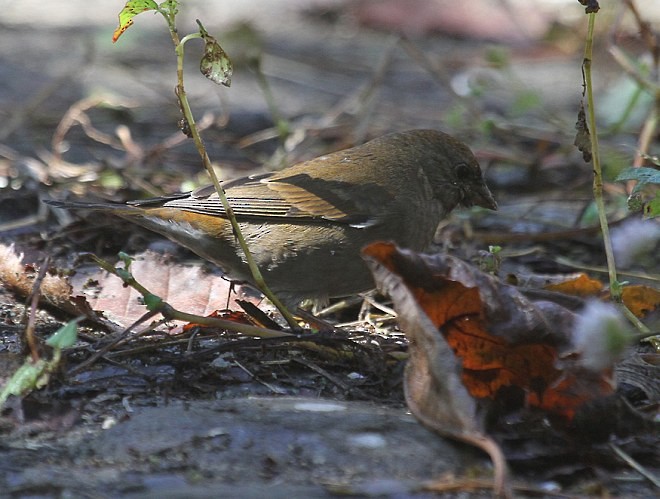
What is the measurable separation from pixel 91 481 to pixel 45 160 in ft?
13.6

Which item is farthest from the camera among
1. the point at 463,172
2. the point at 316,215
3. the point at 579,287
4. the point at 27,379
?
the point at 463,172

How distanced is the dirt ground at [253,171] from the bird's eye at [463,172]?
36cm

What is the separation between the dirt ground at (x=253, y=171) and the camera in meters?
2.33

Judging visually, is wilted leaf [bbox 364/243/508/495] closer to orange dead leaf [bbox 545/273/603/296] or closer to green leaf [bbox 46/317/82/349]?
green leaf [bbox 46/317/82/349]

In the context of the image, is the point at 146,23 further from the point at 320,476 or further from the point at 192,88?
the point at 320,476

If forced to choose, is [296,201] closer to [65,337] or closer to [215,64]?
[215,64]

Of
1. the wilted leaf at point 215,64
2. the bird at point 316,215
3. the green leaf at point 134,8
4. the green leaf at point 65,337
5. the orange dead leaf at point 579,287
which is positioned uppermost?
the green leaf at point 134,8

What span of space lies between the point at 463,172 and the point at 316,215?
0.83 m

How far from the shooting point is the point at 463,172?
4594 millimetres

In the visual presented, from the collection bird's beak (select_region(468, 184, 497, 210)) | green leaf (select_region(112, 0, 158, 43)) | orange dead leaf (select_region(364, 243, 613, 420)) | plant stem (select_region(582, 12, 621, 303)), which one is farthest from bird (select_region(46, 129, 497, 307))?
green leaf (select_region(112, 0, 158, 43))

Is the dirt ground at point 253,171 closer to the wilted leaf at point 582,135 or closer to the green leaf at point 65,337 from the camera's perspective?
the green leaf at point 65,337

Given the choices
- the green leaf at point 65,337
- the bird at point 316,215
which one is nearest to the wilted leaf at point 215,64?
the green leaf at point 65,337

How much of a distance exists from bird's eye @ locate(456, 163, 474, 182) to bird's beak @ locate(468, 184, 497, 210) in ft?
0.20

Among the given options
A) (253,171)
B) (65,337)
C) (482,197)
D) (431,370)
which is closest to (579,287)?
(482,197)
